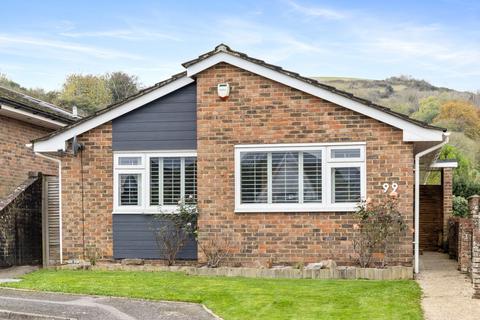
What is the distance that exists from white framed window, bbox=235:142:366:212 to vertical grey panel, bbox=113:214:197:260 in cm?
210

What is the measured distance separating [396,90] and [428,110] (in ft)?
81.4

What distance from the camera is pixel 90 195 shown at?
16375mm

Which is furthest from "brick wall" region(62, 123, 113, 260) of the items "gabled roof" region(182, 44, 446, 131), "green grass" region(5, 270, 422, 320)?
"gabled roof" region(182, 44, 446, 131)

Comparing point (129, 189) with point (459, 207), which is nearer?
point (129, 189)

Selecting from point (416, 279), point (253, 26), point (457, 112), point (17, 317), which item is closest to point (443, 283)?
point (416, 279)

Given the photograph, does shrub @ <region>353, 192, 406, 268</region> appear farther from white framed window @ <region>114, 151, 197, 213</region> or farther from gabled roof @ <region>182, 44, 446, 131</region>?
white framed window @ <region>114, 151, 197, 213</region>

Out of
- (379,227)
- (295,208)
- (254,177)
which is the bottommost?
(379,227)

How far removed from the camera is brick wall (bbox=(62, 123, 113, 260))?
16297 millimetres

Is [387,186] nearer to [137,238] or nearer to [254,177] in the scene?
[254,177]

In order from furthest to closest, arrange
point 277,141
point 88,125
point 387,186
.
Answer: point 88,125, point 277,141, point 387,186

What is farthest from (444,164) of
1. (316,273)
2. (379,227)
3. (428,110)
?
(428,110)

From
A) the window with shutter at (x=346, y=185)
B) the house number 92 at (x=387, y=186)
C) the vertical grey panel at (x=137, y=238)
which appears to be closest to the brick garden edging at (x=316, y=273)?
the vertical grey panel at (x=137, y=238)

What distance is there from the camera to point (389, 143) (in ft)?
48.1

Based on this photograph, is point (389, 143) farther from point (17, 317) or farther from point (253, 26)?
point (253, 26)
